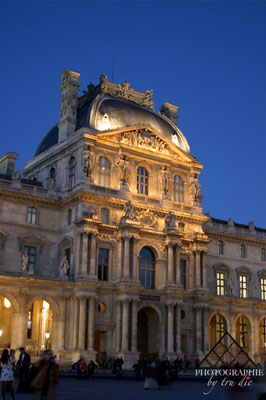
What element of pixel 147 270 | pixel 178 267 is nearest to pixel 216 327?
pixel 178 267

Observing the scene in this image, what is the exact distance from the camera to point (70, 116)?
58.0 metres

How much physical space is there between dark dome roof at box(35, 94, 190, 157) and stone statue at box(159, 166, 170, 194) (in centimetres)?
413

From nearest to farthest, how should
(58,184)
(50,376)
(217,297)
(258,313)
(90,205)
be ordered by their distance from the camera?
(50,376)
(90,205)
(58,184)
(217,297)
(258,313)

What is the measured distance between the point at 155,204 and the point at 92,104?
1118cm

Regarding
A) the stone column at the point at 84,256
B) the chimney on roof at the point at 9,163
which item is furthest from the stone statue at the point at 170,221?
the chimney on roof at the point at 9,163

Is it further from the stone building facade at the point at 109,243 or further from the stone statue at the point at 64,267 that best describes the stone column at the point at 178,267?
the stone statue at the point at 64,267

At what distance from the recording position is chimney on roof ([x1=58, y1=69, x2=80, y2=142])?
190 ft

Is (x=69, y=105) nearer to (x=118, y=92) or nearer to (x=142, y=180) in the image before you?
(x=118, y=92)

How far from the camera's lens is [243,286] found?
66438 mm

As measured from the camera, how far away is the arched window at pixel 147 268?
5519 cm

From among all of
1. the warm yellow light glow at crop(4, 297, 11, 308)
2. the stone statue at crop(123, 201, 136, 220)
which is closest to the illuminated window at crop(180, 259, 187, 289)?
the stone statue at crop(123, 201, 136, 220)

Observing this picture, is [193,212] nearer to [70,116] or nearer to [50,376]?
[70,116]

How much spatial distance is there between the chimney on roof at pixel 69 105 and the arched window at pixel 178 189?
1137cm

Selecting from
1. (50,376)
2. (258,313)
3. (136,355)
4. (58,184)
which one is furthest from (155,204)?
(50,376)
